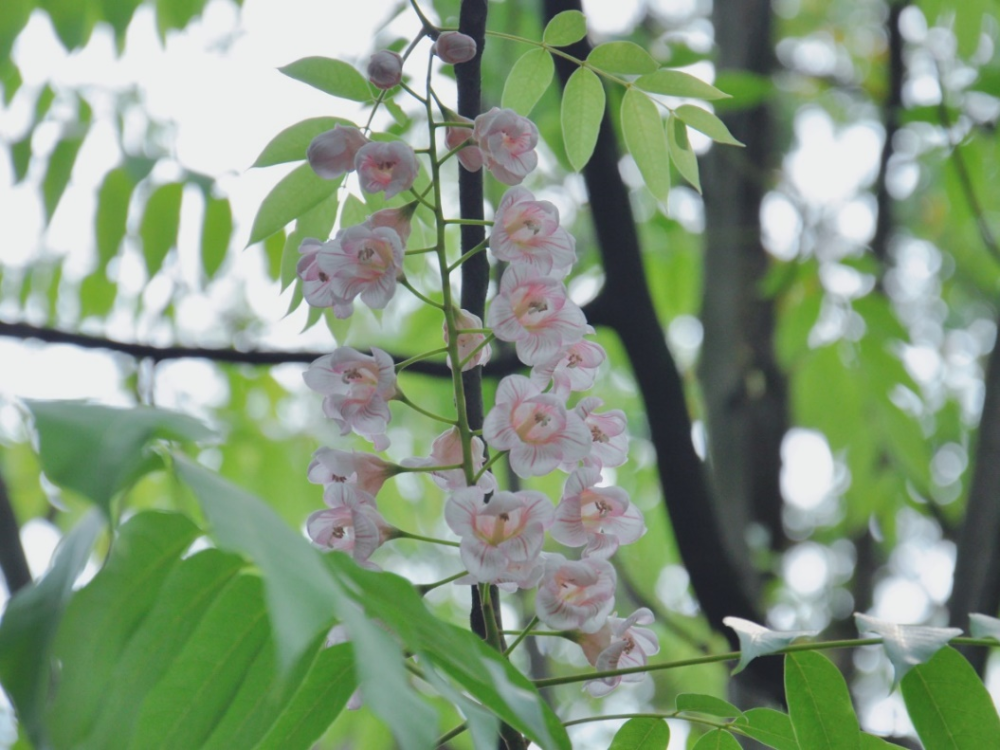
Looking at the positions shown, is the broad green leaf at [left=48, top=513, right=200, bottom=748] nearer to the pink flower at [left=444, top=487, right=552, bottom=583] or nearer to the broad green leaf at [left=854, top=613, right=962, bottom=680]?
the pink flower at [left=444, top=487, right=552, bottom=583]

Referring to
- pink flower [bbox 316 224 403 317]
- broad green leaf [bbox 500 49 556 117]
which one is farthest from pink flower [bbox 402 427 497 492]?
broad green leaf [bbox 500 49 556 117]

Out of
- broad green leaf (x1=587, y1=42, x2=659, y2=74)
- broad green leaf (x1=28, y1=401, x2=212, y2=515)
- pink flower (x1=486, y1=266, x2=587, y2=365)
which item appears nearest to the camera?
broad green leaf (x1=28, y1=401, x2=212, y2=515)

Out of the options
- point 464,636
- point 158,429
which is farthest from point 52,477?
point 464,636

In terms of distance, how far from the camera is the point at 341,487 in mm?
770

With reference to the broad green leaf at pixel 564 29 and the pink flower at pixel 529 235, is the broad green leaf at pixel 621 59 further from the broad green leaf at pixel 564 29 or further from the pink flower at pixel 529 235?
the pink flower at pixel 529 235

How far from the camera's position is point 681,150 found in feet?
3.46

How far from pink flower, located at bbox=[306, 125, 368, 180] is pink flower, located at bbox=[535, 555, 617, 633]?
0.34m

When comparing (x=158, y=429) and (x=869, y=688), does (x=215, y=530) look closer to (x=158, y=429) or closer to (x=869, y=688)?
(x=158, y=429)

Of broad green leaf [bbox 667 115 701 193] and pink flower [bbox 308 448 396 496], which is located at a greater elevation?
broad green leaf [bbox 667 115 701 193]

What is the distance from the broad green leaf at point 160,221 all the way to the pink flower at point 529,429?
1.27 meters

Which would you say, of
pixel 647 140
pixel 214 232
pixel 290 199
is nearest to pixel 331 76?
pixel 290 199

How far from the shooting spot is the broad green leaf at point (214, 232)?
1803 millimetres

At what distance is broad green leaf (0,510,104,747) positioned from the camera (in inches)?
19.4

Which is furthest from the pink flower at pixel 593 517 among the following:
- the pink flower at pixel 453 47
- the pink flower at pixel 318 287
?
the pink flower at pixel 453 47
